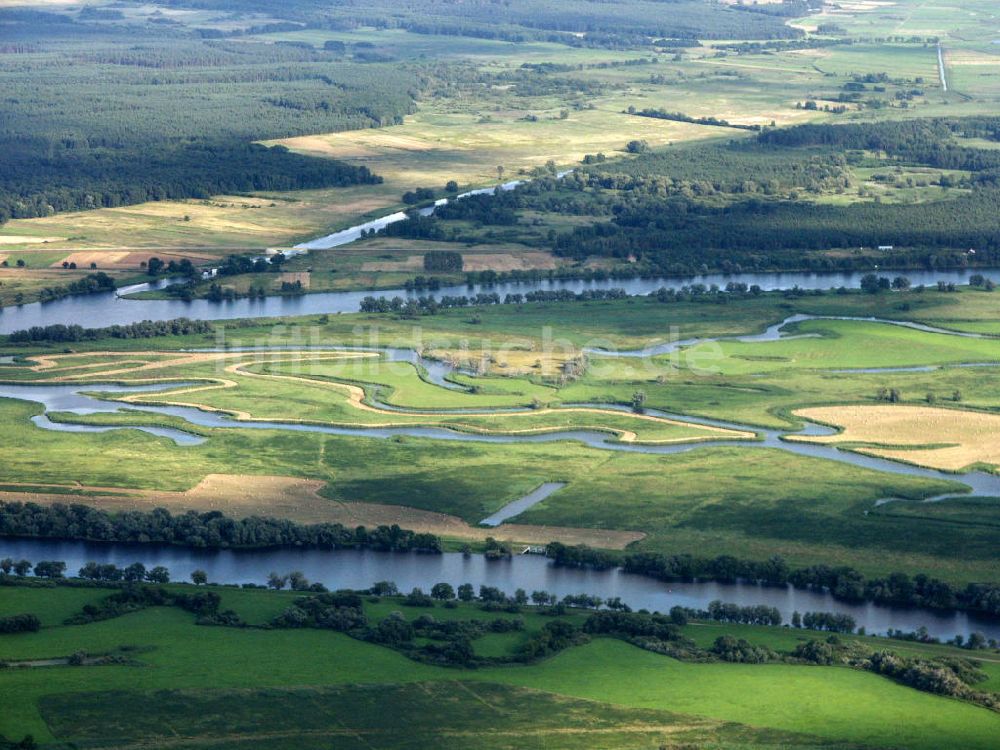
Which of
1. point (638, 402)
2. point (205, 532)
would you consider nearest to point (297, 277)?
point (638, 402)

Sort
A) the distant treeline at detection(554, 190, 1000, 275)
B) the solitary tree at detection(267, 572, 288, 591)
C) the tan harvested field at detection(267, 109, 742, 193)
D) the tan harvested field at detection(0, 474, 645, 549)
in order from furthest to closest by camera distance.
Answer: the tan harvested field at detection(267, 109, 742, 193), the distant treeline at detection(554, 190, 1000, 275), the tan harvested field at detection(0, 474, 645, 549), the solitary tree at detection(267, 572, 288, 591)

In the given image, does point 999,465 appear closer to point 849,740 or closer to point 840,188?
point 849,740

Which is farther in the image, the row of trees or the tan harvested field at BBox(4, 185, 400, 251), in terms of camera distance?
the tan harvested field at BBox(4, 185, 400, 251)

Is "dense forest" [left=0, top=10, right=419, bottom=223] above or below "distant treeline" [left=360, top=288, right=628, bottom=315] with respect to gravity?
above

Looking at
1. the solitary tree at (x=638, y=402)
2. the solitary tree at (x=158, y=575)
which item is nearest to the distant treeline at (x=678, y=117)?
the solitary tree at (x=638, y=402)

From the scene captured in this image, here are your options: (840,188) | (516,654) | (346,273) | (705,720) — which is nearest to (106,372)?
(346,273)

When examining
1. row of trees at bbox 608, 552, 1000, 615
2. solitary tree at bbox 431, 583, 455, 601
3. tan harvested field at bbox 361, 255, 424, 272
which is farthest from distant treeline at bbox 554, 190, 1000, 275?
solitary tree at bbox 431, 583, 455, 601

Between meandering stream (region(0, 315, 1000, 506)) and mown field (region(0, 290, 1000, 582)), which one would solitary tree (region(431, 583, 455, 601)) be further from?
meandering stream (region(0, 315, 1000, 506))

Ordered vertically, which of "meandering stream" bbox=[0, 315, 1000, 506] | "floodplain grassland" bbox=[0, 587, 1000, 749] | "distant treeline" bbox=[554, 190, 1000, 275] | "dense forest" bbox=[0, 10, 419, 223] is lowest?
"floodplain grassland" bbox=[0, 587, 1000, 749]
